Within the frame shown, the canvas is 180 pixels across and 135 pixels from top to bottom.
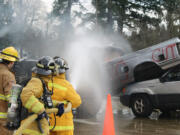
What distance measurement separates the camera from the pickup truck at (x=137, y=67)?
9844mm

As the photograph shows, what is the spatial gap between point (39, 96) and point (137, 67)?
24.1 ft

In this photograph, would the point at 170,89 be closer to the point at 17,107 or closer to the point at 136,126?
the point at 136,126

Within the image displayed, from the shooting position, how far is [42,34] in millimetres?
33438

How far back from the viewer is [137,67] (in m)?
10.3

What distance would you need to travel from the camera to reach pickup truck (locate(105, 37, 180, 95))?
984 centimetres

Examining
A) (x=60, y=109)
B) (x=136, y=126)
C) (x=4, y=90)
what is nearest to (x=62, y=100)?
(x=60, y=109)

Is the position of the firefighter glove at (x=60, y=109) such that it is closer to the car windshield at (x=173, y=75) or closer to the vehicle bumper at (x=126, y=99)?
the car windshield at (x=173, y=75)

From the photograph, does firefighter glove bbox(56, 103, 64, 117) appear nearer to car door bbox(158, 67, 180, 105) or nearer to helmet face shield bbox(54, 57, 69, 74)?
helmet face shield bbox(54, 57, 69, 74)

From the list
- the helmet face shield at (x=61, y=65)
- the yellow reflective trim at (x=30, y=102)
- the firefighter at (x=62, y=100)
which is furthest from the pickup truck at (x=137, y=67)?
the yellow reflective trim at (x=30, y=102)

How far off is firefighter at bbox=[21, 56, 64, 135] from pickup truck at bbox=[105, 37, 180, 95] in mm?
6925

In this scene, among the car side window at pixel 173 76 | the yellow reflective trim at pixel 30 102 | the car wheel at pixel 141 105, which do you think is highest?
the car side window at pixel 173 76

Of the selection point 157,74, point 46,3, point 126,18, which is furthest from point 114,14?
point 157,74

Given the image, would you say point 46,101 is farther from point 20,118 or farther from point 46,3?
point 46,3

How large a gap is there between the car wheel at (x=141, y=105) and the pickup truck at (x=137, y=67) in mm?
1196
